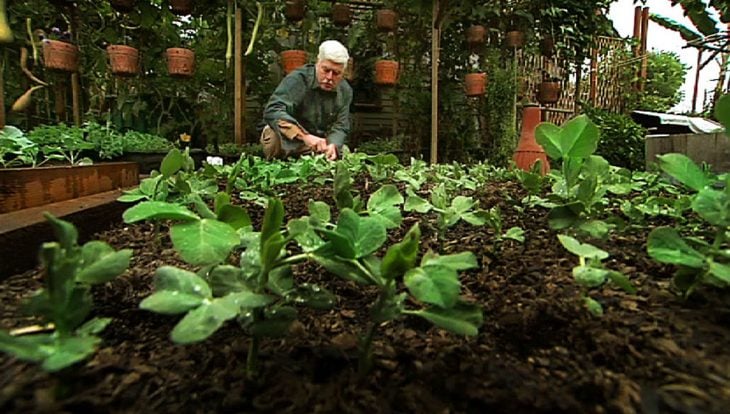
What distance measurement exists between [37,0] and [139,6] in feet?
4.62

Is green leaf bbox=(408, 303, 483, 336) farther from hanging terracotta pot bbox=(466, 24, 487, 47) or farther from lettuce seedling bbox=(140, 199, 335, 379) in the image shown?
hanging terracotta pot bbox=(466, 24, 487, 47)

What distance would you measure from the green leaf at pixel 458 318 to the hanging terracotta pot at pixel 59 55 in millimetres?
4363

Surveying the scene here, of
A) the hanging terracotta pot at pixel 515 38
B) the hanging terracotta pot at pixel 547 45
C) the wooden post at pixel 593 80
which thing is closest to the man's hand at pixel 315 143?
the hanging terracotta pot at pixel 515 38

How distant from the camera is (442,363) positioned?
1.38 feet

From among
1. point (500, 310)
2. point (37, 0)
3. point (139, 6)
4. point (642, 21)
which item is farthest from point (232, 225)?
point (642, 21)

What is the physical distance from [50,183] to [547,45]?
19.3 feet

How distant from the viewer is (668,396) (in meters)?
0.33

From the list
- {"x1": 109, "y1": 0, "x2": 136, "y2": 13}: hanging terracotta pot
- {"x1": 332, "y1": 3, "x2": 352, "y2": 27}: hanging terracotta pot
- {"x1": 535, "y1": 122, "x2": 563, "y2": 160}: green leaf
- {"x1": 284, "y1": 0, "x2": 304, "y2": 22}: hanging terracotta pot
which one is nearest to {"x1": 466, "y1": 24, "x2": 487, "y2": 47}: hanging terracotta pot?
{"x1": 332, "y1": 3, "x2": 352, "y2": 27}: hanging terracotta pot

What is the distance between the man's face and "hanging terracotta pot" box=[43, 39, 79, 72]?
6.99 ft

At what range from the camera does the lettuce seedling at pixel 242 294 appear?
35 centimetres

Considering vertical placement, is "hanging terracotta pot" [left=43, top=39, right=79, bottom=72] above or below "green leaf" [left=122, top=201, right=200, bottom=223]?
above

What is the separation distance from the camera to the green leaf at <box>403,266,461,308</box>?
0.38m

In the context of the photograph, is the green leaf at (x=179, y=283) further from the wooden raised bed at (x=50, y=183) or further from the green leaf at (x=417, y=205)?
the wooden raised bed at (x=50, y=183)

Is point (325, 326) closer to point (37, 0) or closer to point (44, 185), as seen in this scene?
point (44, 185)
